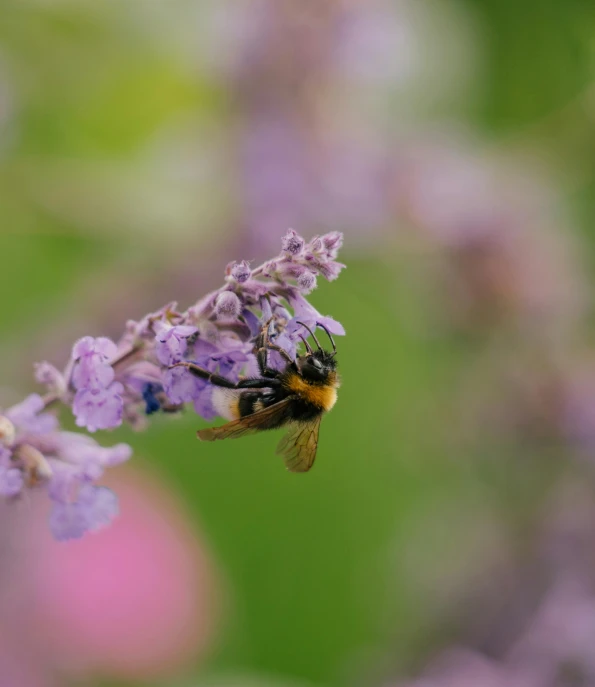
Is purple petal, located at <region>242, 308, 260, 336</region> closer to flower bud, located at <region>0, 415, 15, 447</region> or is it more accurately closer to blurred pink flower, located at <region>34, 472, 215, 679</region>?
flower bud, located at <region>0, 415, 15, 447</region>

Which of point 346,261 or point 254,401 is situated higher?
point 346,261

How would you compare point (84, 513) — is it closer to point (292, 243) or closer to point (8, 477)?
point (8, 477)

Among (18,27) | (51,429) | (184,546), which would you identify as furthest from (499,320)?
(18,27)

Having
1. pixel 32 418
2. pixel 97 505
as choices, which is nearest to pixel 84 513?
pixel 97 505

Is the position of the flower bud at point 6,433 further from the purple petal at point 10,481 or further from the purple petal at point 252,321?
the purple petal at point 252,321

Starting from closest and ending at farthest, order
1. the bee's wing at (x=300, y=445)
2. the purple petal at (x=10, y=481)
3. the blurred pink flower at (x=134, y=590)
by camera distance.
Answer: the purple petal at (x=10, y=481) → the bee's wing at (x=300, y=445) → the blurred pink flower at (x=134, y=590)

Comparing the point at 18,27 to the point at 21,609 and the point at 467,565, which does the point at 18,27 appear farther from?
the point at 467,565

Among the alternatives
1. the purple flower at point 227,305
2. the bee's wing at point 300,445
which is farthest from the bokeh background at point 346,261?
the purple flower at point 227,305
